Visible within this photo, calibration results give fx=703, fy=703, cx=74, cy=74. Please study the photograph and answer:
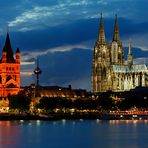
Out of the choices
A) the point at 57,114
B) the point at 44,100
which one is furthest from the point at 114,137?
the point at 44,100

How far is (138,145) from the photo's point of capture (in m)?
79.8

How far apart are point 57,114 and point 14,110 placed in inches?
697

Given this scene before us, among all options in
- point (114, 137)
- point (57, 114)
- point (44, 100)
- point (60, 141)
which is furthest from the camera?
point (44, 100)

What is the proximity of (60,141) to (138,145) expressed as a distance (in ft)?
→ 34.5

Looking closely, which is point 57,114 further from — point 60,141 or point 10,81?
point 60,141

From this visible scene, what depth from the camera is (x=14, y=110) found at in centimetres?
17988

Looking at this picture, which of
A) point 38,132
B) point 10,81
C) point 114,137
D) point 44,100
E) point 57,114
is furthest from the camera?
point 10,81

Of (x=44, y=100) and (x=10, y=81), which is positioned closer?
(x=44, y=100)

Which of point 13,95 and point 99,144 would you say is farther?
point 13,95

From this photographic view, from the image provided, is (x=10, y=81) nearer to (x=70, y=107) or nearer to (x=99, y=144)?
Result: (x=70, y=107)

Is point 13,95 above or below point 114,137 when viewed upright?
above

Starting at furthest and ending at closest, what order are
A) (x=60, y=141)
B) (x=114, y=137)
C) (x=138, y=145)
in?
1. (x=114, y=137)
2. (x=60, y=141)
3. (x=138, y=145)

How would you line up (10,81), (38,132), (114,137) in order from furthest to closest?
(10,81)
(38,132)
(114,137)

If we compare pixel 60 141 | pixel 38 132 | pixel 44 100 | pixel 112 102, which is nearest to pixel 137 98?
pixel 112 102
